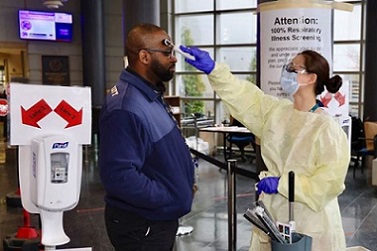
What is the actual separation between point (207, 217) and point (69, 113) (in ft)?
9.75

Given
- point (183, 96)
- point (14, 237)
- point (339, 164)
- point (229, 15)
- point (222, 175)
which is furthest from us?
point (183, 96)

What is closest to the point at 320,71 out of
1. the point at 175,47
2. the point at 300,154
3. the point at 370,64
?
the point at 300,154

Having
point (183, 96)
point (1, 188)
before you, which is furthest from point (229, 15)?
point (1, 188)

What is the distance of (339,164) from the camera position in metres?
1.88

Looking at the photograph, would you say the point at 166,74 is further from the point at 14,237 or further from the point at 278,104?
the point at 14,237

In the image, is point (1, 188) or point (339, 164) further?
point (1, 188)

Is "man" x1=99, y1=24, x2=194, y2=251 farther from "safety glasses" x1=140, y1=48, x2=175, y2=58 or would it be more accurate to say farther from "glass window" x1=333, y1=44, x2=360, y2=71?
"glass window" x1=333, y1=44, x2=360, y2=71

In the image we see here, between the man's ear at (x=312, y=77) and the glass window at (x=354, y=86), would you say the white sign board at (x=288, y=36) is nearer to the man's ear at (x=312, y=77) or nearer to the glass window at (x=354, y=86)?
the man's ear at (x=312, y=77)

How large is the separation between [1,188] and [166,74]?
520 cm

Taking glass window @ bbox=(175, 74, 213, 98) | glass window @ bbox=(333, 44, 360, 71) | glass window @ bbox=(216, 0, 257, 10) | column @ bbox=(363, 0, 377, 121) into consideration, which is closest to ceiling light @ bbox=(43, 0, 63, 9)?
glass window @ bbox=(175, 74, 213, 98)

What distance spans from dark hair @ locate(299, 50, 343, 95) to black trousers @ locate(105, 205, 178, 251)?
3.05 feet

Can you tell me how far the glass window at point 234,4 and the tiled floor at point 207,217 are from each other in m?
4.31

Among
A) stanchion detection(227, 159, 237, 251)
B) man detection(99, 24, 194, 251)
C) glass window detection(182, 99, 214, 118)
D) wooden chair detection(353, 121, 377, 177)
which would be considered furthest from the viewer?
glass window detection(182, 99, 214, 118)

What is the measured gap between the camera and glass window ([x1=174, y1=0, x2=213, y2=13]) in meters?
10.1
